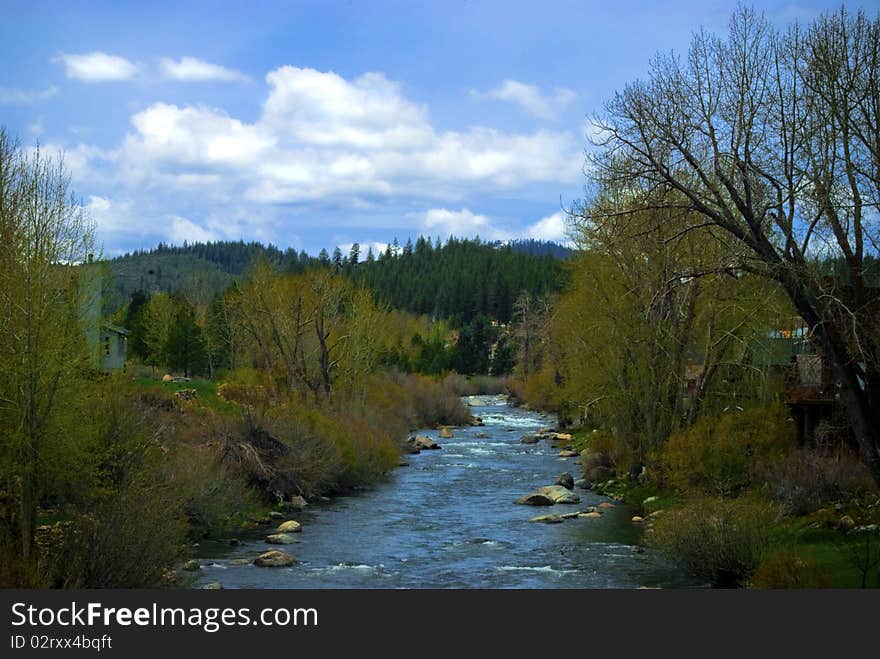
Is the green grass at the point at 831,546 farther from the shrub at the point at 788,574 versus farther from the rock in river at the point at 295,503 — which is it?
the rock in river at the point at 295,503

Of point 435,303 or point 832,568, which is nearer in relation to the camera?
point 832,568

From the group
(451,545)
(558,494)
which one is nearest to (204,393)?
(558,494)

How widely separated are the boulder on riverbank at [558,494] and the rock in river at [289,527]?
9934mm

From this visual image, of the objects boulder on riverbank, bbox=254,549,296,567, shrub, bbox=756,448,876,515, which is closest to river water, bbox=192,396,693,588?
boulder on riverbank, bbox=254,549,296,567

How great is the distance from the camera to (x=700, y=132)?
2016 centimetres

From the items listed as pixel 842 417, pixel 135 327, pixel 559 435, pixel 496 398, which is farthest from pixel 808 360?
pixel 496 398

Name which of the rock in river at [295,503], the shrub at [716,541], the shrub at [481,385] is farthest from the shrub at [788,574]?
the shrub at [481,385]

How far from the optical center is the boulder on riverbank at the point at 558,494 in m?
33.7

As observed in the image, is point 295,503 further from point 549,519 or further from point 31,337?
point 31,337

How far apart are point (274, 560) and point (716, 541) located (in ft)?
35.3

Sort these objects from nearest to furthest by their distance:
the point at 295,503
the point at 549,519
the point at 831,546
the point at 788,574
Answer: the point at 788,574
the point at 831,546
the point at 549,519
the point at 295,503

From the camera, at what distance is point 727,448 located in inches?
1207

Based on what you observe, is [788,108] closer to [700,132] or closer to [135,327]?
[700,132]

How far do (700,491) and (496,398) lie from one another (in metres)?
79.6
